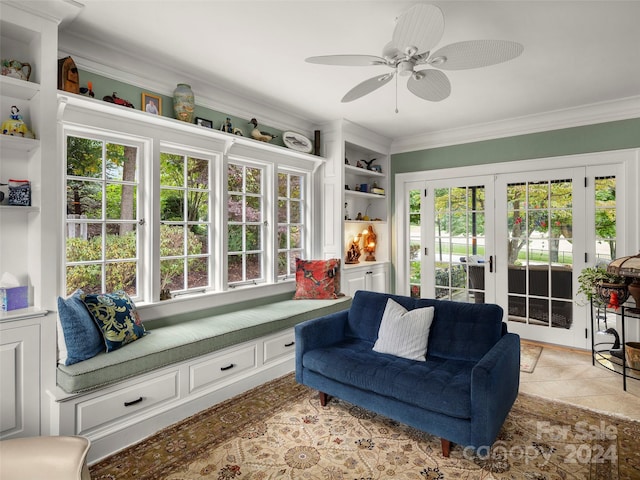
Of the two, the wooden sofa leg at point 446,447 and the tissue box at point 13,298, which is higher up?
the tissue box at point 13,298

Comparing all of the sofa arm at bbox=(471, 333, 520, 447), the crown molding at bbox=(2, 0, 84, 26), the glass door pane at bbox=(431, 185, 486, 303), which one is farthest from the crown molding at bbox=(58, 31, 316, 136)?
the sofa arm at bbox=(471, 333, 520, 447)

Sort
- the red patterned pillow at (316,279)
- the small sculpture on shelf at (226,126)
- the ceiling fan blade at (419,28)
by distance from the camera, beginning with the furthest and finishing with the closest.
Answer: the red patterned pillow at (316,279)
the small sculpture on shelf at (226,126)
the ceiling fan blade at (419,28)

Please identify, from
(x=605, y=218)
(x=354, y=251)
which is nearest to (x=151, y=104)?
A: (x=354, y=251)

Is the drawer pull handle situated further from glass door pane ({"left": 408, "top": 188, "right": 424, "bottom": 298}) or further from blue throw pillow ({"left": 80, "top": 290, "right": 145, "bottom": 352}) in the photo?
glass door pane ({"left": 408, "top": 188, "right": 424, "bottom": 298})

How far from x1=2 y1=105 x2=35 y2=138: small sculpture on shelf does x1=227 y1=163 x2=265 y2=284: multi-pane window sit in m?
1.69

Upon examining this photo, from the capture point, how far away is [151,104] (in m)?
2.93

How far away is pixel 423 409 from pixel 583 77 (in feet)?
9.99

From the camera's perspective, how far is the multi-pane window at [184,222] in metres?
3.14

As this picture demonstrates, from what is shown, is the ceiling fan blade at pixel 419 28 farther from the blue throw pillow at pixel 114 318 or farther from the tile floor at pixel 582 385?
the tile floor at pixel 582 385

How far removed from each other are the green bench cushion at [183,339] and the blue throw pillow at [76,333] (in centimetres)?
5

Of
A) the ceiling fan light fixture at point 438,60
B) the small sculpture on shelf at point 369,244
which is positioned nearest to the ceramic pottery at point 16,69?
the ceiling fan light fixture at point 438,60

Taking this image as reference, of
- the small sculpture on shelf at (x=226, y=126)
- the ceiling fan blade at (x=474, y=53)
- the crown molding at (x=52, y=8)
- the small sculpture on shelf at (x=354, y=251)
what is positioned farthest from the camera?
the small sculpture on shelf at (x=354, y=251)

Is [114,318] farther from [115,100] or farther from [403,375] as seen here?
[403,375]

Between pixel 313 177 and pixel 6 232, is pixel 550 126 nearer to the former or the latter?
pixel 313 177
